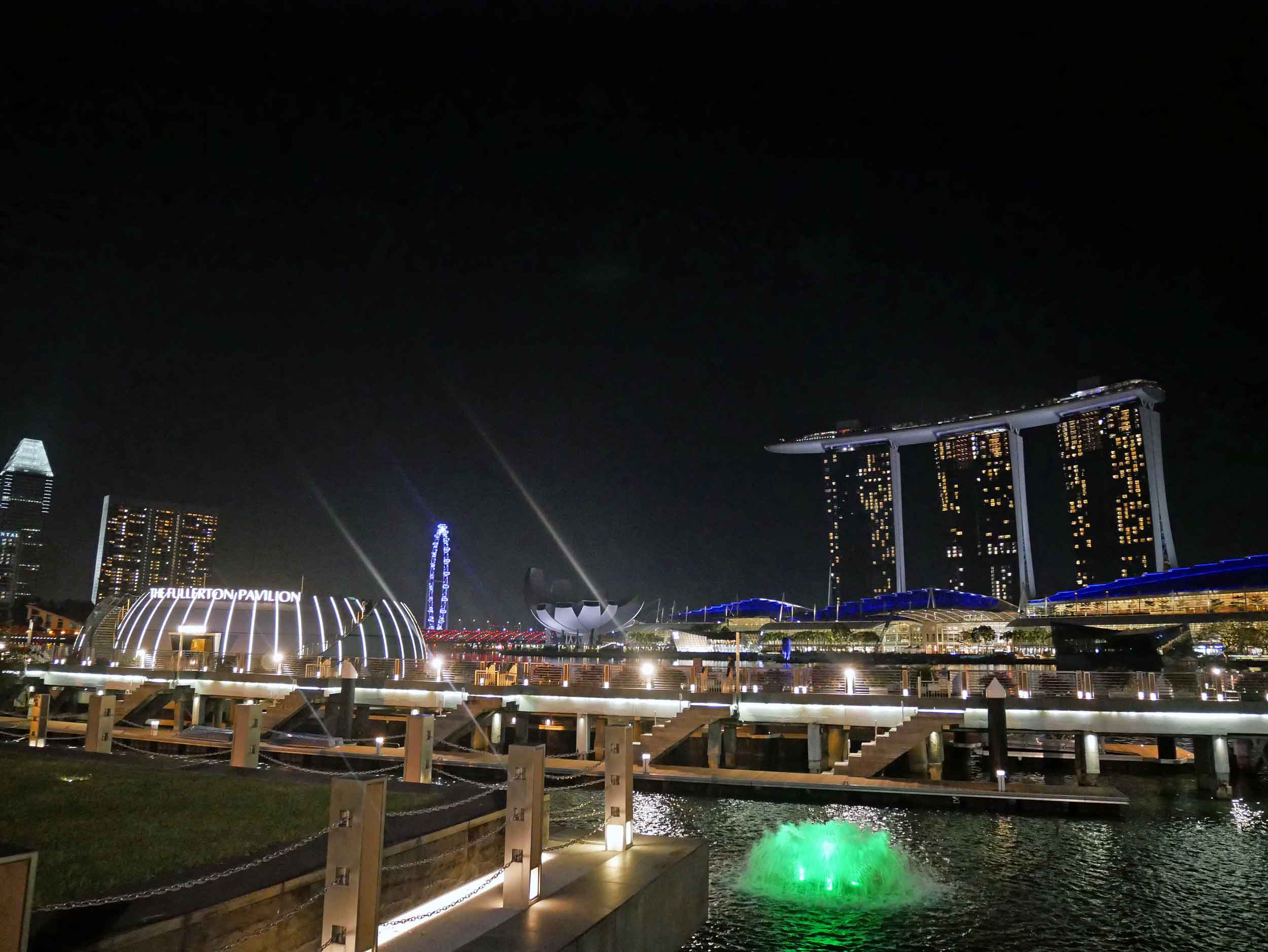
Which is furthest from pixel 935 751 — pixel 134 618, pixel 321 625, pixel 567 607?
pixel 567 607

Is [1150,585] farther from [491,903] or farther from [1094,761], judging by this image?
[491,903]

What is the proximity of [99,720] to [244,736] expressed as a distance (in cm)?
488

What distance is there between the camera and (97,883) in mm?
8859

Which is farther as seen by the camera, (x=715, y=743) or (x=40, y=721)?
(x=715, y=743)

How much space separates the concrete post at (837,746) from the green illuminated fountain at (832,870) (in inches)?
495

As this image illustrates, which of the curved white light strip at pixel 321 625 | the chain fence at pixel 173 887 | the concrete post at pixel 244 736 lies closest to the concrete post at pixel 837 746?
the concrete post at pixel 244 736

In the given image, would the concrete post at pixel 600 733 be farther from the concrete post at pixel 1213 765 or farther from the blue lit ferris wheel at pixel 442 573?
the blue lit ferris wheel at pixel 442 573

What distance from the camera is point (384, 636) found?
Answer: 188 ft

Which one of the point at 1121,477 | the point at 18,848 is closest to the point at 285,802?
the point at 18,848

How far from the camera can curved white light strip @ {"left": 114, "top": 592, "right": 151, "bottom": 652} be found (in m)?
51.2

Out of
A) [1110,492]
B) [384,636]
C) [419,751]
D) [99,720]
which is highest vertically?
[1110,492]

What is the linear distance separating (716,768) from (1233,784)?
16427 mm

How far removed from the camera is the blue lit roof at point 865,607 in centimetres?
14250

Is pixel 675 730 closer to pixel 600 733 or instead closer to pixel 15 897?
pixel 600 733
